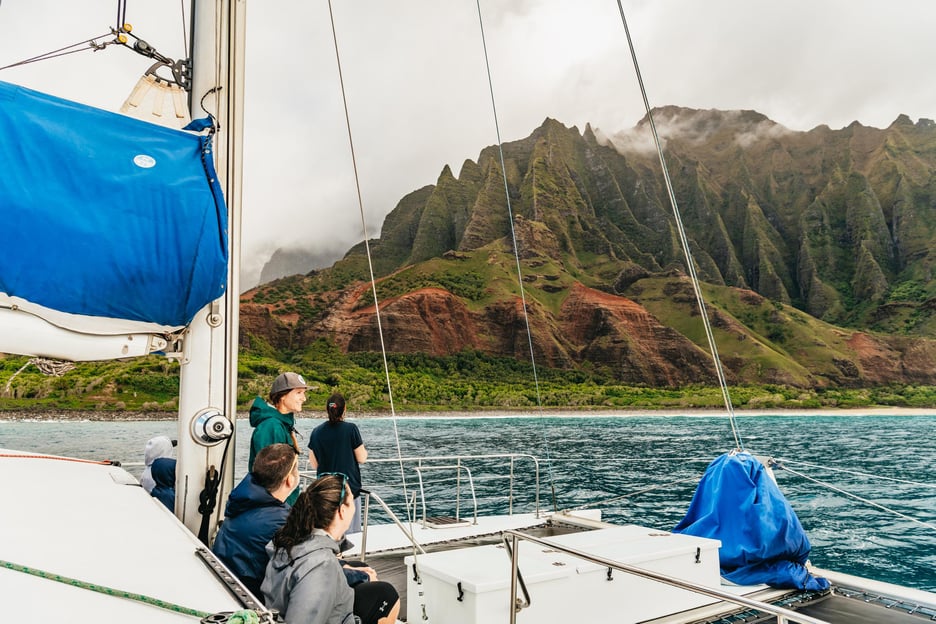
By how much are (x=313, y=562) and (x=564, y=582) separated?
1663 mm

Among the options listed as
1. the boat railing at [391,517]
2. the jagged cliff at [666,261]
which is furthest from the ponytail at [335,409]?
the jagged cliff at [666,261]

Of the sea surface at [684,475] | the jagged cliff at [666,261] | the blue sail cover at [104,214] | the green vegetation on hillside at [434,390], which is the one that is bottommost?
the sea surface at [684,475]

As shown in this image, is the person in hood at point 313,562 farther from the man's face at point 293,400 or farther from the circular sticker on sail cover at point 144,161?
the circular sticker on sail cover at point 144,161

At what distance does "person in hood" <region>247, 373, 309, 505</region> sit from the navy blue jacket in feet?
1.99

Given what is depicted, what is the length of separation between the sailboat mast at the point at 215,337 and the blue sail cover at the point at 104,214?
265 mm

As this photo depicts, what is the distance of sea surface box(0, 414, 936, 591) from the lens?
12.3m

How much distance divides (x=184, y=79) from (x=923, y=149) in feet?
523

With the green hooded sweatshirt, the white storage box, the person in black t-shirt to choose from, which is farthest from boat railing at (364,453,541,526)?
the green hooded sweatshirt

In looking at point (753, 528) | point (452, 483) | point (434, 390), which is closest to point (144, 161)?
point (753, 528)

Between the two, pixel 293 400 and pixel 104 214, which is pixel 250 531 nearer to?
pixel 293 400

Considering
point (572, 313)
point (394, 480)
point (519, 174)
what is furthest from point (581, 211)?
point (394, 480)

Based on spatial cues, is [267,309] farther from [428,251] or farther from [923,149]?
[923,149]

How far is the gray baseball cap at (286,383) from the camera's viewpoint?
3299mm

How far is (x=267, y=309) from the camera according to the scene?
3509 inches
